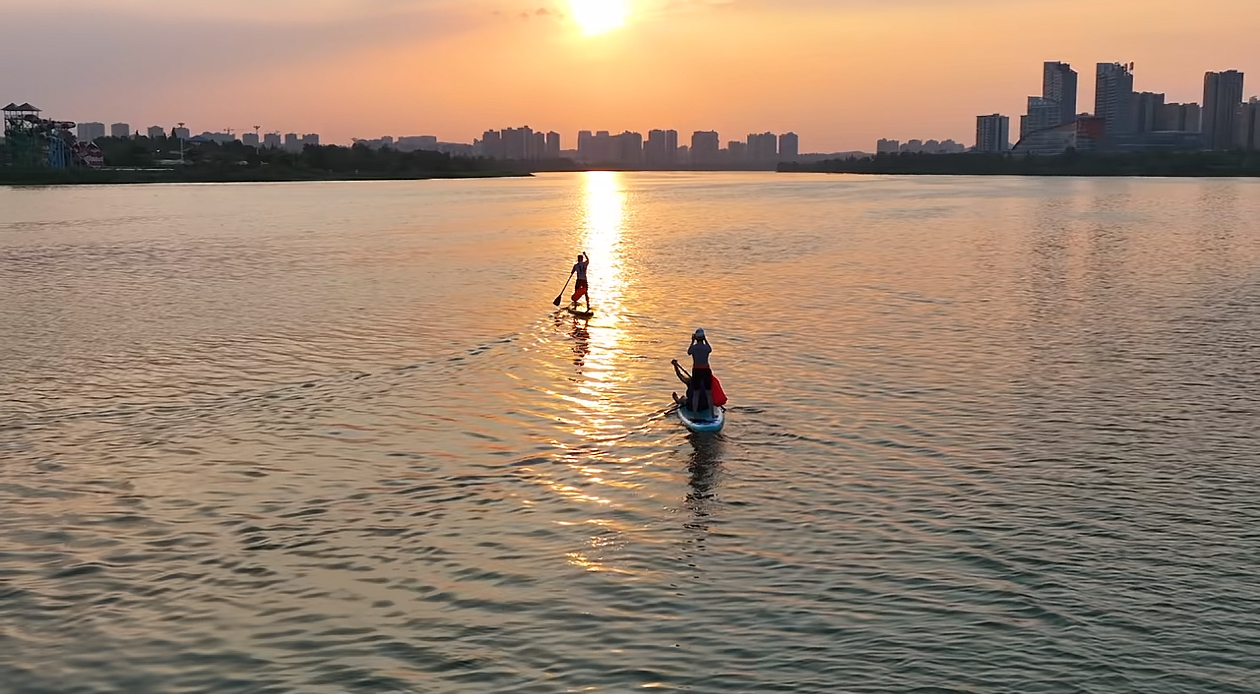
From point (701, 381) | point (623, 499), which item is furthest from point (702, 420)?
point (623, 499)

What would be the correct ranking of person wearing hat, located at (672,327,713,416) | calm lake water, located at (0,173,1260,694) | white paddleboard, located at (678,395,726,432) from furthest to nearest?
person wearing hat, located at (672,327,713,416) → white paddleboard, located at (678,395,726,432) → calm lake water, located at (0,173,1260,694)

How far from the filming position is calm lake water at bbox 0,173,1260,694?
51.2 ft

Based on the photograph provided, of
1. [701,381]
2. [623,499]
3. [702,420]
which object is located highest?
[701,381]

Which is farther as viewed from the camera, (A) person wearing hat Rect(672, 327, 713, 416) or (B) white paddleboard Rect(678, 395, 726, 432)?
(A) person wearing hat Rect(672, 327, 713, 416)

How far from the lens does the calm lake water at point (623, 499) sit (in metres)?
15.6

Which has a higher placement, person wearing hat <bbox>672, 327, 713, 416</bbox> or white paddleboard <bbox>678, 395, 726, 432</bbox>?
person wearing hat <bbox>672, 327, 713, 416</bbox>

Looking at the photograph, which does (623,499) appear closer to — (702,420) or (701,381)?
(702,420)

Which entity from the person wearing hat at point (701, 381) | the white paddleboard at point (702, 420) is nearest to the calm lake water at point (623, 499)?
the white paddleboard at point (702, 420)

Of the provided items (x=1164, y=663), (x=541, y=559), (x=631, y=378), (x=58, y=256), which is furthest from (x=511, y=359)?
(x=58, y=256)

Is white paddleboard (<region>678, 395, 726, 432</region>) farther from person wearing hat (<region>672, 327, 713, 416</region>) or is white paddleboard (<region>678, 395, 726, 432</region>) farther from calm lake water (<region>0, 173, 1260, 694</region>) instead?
calm lake water (<region>0, 173, 1260, 694</region>)

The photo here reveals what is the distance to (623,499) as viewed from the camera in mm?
22531

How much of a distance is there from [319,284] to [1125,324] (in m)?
43.6

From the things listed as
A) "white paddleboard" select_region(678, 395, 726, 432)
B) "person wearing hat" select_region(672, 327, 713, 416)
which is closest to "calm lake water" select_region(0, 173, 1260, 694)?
"white paddleboard" select_region(678, 395, 726, 432)

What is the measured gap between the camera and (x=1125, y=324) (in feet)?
157
